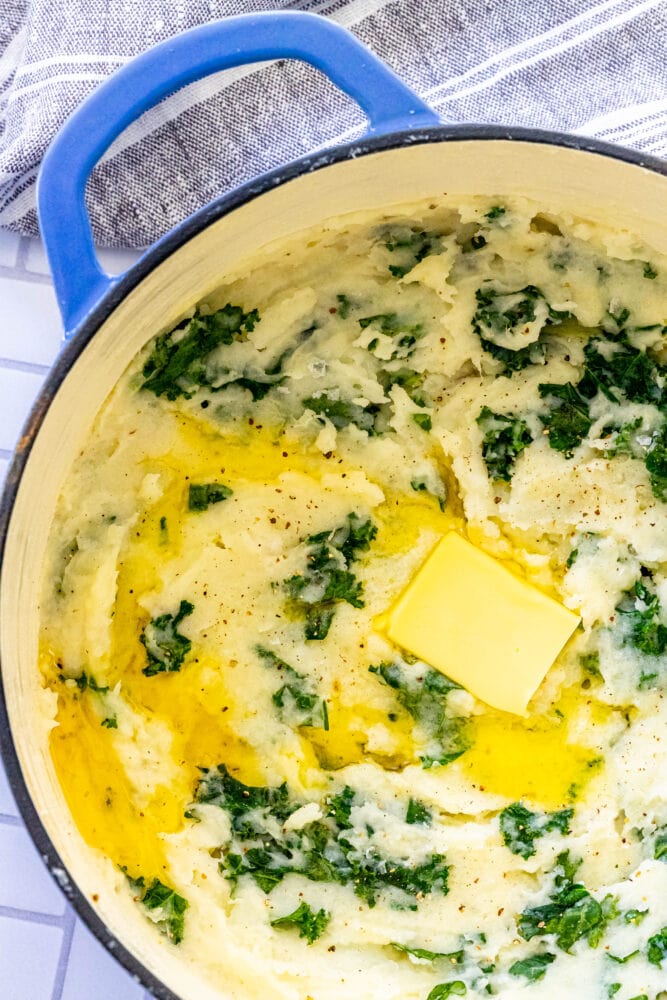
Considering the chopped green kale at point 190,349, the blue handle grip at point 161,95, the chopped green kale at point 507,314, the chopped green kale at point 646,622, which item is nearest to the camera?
the blue handle grip at point 161,95

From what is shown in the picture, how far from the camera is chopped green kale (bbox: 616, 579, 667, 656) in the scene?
5.72 feet

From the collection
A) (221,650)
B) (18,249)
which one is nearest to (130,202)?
(18,249)

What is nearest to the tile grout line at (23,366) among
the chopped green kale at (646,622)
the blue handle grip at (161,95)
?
the blue handle grip at (161,95)

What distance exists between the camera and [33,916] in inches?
64.6

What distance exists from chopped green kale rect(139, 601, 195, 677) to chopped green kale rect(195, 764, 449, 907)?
0.63ft

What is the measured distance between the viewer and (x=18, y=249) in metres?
1.63

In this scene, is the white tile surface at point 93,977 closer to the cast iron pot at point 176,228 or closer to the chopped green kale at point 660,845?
the cast iron pot at point 176,228

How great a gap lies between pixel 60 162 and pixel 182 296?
0.81ft

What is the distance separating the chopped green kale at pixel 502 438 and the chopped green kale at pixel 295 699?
492 mm

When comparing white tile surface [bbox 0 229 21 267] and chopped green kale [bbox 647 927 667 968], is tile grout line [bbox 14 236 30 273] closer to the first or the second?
white tile surface [bbox 0 229 21 267]

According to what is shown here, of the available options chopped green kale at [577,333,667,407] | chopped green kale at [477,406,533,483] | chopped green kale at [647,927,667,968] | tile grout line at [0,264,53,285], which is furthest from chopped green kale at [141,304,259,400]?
chopped green kale at [647,927,667,968]

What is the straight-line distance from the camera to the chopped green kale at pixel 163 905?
1562 millimetres

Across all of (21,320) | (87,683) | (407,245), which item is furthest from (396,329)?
(87,683)

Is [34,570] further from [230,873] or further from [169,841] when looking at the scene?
[230,873]
